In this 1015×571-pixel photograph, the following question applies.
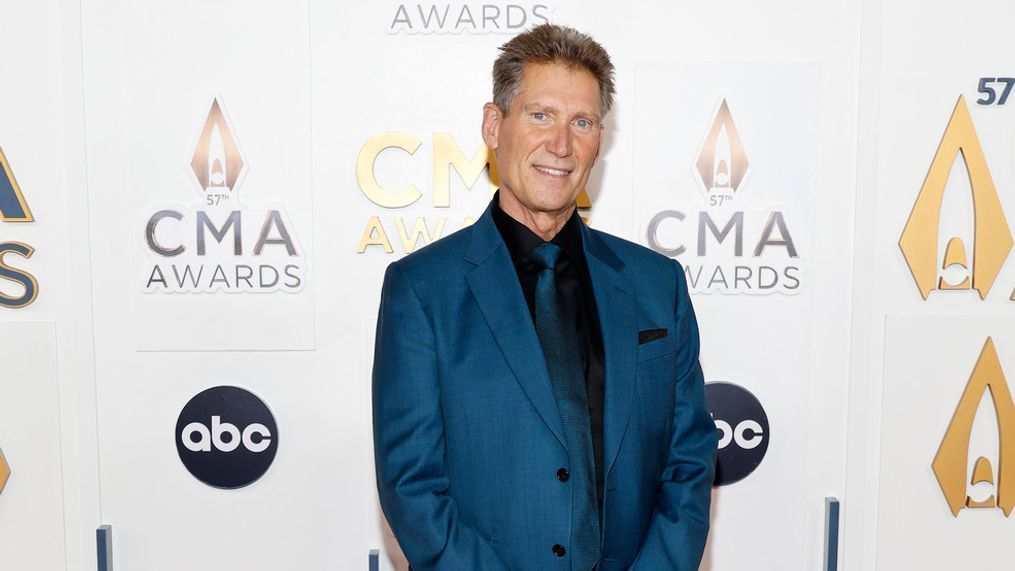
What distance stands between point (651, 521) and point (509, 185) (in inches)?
27.8

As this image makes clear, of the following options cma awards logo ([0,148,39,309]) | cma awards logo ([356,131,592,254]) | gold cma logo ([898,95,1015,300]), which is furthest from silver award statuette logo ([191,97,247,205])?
gold cma logo ([898,95,1015,300])

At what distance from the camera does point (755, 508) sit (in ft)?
7.16

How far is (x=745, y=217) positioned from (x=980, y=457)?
982 mm

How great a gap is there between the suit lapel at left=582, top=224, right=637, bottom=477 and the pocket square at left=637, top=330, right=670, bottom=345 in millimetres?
25

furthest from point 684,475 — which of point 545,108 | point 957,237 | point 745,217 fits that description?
point 957,237

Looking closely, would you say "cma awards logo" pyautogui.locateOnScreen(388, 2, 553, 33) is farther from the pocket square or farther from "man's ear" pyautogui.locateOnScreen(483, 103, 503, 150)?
the pocket square

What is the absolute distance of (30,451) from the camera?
83.4 inches

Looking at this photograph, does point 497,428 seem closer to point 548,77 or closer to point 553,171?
point 553,171

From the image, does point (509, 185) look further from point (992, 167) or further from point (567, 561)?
point (992, 167)

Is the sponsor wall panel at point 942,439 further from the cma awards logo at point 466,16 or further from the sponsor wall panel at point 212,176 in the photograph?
the sponsor wall panel at point 212,176

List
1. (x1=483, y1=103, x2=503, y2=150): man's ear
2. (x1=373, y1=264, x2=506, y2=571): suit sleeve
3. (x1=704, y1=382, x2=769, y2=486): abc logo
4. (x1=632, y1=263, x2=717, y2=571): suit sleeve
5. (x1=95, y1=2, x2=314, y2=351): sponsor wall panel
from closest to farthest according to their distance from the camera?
(x1=373, y1=264, x2=506, y2=571): suit sleeve < (x1=632, y1=263, x2=717, y2=571): suit sleeve < (x1=483, y1=103, x2=503, y2=150): man's ear < (x1=95, y1=2, x2=314, y2=351): sponsor wall panel < (x1=704, y1=382, x2=769, y2=486): abc logo

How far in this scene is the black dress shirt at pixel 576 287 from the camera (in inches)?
55.1

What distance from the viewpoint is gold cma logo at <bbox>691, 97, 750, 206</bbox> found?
2076mm

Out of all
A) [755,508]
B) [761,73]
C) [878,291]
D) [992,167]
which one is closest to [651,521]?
[755,508]
